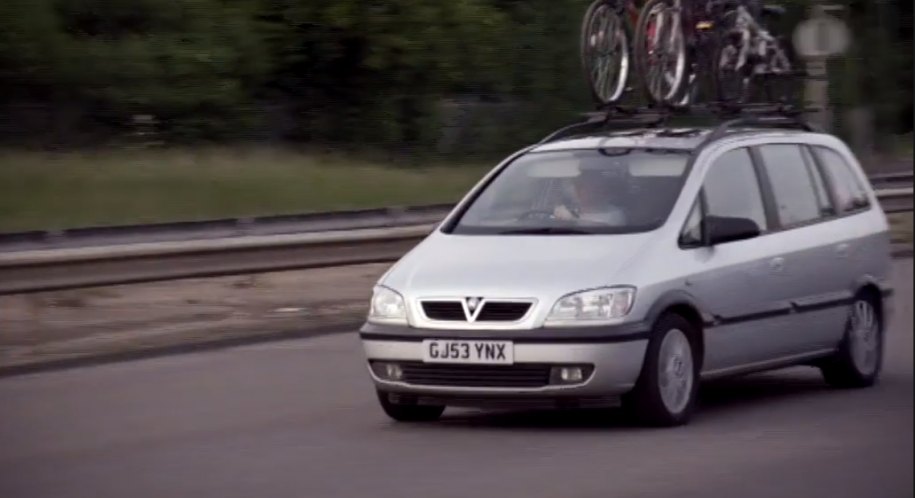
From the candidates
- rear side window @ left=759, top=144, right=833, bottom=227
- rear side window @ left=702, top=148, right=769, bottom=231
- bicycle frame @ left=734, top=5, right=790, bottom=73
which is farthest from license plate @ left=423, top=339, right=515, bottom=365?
bicycle frame @ left=734, top=5, right=790, bottom=73

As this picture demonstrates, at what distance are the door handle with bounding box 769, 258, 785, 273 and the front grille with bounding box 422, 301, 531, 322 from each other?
1.68m

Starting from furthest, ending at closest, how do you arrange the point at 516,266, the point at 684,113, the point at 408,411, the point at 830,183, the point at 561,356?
the point at 684,113 → the point at 830,183 → the point at 408,411 → the point at 516,266 → the point at 561,356

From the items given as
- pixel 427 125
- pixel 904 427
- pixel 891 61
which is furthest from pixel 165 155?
pixel 904 427

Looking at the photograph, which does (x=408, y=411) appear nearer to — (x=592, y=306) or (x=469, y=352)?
(x=469, y=352)

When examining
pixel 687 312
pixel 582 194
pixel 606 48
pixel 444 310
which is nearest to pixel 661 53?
pixel 606 48

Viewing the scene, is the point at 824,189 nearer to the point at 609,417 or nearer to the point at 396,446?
the point at 609,417

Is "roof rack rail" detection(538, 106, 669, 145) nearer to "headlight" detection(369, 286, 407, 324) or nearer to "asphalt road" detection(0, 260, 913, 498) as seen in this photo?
"asphalt road" detection(0, 260, 913, 498)

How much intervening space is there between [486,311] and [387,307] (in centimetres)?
59

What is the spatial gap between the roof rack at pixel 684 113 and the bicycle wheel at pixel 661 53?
3580mm

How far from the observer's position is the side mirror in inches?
385

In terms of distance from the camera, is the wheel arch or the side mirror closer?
the wheel arch

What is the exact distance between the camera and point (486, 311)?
9094mm

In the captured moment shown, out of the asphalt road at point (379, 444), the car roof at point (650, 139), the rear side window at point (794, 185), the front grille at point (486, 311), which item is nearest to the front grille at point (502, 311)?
the front grille at point (486, 311)

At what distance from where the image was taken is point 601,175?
10.1 meters
